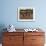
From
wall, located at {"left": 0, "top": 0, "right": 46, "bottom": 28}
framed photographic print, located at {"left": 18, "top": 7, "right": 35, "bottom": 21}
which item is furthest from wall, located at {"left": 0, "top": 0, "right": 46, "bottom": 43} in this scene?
framed photographic print, located at {"left": 18, "top": 7, "right": 35, "bottom": 21}

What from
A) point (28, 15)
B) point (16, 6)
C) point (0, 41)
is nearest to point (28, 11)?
point (28, 15)

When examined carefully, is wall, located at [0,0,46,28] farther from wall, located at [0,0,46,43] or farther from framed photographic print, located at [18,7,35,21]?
framed photographic print, located at [18,7,35,21]

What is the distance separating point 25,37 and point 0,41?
929 millimetres

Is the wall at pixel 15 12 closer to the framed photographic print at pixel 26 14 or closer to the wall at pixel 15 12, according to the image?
the wall at pixel 15 12

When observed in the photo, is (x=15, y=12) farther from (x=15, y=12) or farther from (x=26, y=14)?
(x=26, y=14)

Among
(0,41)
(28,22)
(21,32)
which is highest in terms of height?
(28,22)

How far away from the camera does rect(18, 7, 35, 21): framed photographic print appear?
14.4 feet

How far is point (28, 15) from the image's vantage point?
173 inches

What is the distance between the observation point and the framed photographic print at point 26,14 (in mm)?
4375

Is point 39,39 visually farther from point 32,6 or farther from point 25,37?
point 32,6

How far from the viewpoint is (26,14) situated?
173 inches

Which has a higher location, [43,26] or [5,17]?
[5,17]

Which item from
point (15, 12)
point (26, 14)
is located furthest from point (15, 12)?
point (26, 14)

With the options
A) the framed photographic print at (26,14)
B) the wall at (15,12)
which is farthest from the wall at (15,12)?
the framed photographic print at (26,14)
